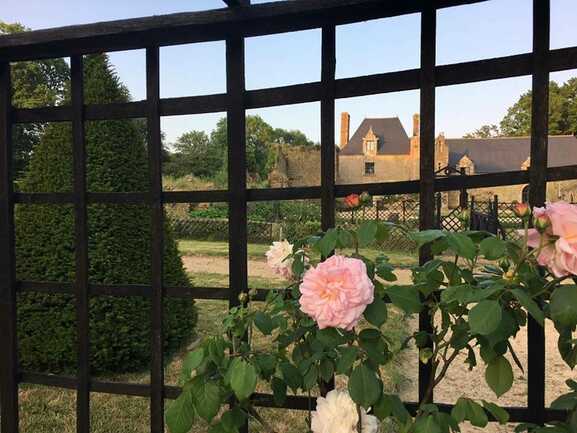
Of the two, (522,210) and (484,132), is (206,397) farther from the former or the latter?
(484,132)

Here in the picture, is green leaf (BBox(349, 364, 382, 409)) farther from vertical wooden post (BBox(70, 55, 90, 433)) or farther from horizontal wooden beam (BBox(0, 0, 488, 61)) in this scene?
vertical wooden post (BBox(70, 55, 90, 433))

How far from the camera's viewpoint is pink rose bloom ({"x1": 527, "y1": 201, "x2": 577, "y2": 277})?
0.83 m

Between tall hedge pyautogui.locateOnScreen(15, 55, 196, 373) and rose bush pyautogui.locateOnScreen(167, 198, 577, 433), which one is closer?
rose bush pyautogui.locateOnScreen(167, 198, 577, 433)

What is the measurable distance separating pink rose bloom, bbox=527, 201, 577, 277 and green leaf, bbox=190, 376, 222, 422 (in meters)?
0.77

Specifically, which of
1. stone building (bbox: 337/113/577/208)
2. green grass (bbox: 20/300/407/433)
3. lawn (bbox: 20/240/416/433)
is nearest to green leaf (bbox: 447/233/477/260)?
lawn (bbox: 20/240/416/433)

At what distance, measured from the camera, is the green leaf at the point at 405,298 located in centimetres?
100

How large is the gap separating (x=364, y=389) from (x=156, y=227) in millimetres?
869

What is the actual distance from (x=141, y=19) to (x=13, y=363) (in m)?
1.32

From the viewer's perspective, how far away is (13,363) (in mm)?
1713

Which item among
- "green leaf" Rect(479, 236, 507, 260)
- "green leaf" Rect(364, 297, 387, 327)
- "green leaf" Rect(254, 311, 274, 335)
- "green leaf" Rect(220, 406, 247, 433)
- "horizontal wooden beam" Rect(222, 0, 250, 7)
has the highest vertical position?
"horizontal wooden beam" Rect(222, 0, 250, 7)

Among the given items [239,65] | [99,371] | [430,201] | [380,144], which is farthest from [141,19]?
[380,144]

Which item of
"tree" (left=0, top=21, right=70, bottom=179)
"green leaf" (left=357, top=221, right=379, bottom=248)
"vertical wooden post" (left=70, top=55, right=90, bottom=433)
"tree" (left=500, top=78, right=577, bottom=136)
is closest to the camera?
"green leaf" (left=357, top=221, right=379, bottom=248)

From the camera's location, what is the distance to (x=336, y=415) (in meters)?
0.99

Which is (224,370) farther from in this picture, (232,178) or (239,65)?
(239,65)
